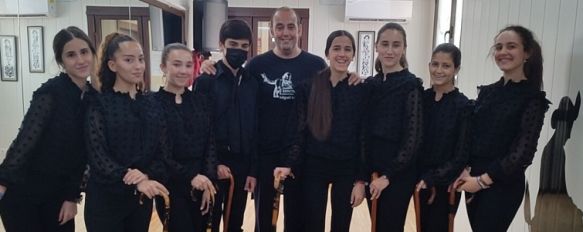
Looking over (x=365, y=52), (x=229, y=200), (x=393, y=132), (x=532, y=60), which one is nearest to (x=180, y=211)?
(x=229, y=200)

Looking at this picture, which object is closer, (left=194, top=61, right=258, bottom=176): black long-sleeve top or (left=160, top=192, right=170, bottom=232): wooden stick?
(left=160, top=192, right=170, bottom=232): wooden stick

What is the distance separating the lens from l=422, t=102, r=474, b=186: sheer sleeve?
192 centimetres

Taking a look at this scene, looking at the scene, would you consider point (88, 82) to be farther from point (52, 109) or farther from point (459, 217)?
point (459, 217)

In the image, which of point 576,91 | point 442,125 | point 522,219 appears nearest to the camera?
point 576,91

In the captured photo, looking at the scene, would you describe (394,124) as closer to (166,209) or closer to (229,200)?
(229,200)

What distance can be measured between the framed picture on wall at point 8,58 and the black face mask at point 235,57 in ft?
3.80

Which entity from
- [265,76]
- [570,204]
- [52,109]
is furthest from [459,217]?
[52,109]

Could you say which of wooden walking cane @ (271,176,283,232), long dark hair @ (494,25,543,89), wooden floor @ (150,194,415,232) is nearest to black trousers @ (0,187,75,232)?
wooden walking cane @ (271,176,283,232)

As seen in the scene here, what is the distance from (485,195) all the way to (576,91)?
62 centimetres

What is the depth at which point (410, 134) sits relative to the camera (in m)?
1.94

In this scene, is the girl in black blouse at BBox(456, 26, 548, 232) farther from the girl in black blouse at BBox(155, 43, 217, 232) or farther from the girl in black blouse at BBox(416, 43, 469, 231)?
the girl in black blouse at BBox(155, 43, 217, 232)

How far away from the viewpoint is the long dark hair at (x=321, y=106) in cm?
206

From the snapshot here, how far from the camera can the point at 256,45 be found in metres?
5.69

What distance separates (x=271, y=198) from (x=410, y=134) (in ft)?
2.79
